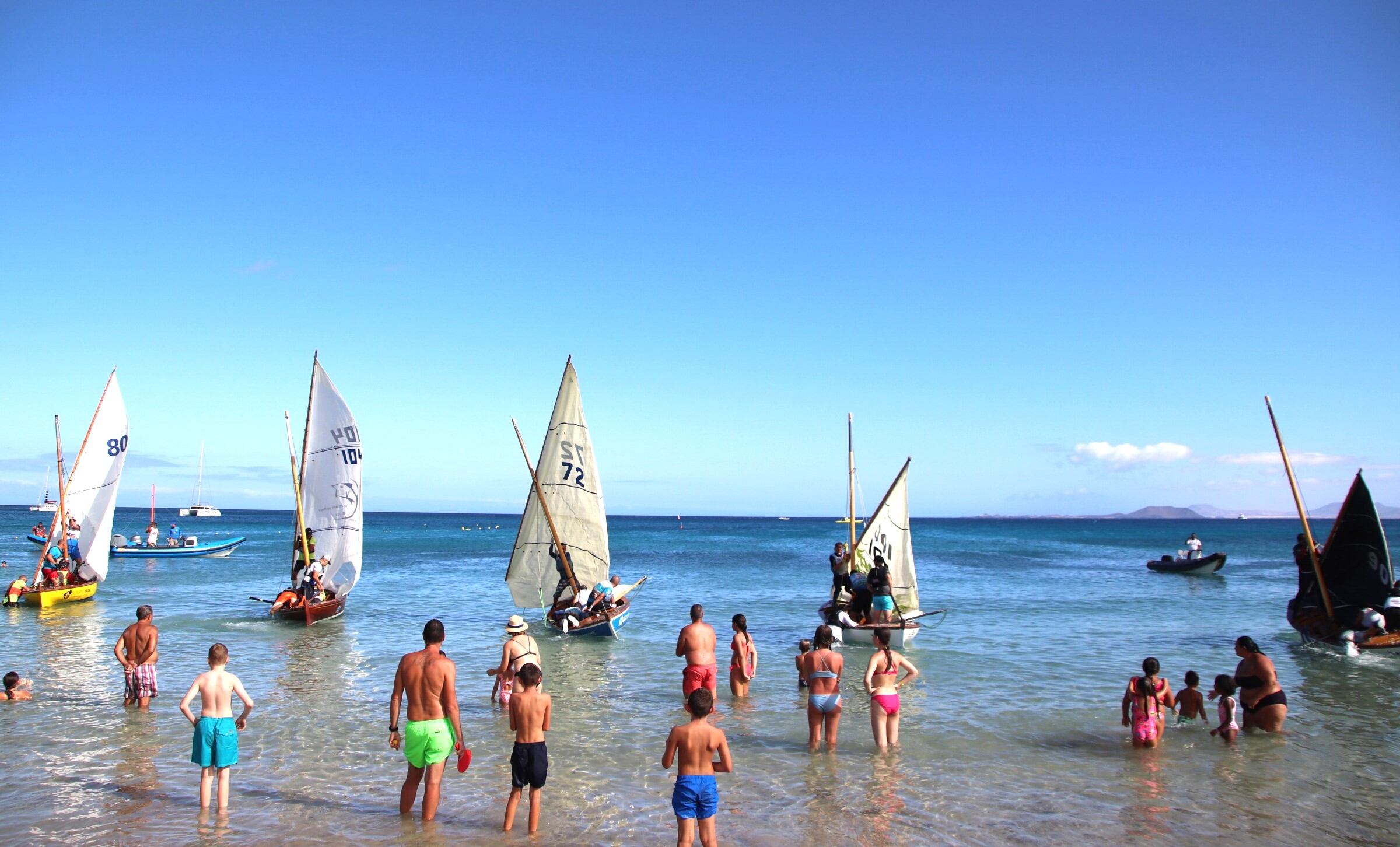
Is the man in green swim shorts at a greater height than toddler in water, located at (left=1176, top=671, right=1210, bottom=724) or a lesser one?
greater

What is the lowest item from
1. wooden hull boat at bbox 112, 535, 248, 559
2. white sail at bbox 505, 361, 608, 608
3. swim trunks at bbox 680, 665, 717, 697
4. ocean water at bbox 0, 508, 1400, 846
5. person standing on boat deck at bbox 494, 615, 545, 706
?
wooden hull boat at bbox 112, 535, 248, 559

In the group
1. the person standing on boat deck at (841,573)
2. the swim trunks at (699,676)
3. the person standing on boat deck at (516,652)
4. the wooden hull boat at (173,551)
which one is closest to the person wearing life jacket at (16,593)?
the person standing on boat deck at (516,652)

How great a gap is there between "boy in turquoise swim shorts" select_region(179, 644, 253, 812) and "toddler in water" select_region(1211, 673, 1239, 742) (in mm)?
11567

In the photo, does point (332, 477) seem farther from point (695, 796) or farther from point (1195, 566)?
point (1195, 566)

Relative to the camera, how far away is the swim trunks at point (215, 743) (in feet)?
26.6

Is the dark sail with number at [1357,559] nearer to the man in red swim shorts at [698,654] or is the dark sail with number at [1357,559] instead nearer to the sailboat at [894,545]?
the sailboat at [894,545]

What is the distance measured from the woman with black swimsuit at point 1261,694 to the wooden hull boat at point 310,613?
19.9 m

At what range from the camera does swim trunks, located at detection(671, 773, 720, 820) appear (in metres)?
6.71

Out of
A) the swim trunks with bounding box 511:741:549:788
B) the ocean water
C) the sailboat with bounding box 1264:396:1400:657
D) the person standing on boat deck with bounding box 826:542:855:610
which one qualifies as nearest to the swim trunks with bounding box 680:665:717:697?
the ocean water

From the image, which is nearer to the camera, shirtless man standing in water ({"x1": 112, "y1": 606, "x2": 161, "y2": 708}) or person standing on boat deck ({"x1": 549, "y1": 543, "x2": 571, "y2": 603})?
shirtless man standing in water ({"x1": 112, "y1": 606, "x2": 161, "y2": 708})

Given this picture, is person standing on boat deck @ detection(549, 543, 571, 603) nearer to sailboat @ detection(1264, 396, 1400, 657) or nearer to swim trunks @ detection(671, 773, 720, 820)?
swim trunks @ detection(671, 773, 720, 820)

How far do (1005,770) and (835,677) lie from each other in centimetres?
228

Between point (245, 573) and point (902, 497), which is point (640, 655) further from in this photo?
point (245, 573)

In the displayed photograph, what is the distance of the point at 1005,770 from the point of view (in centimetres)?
1049
